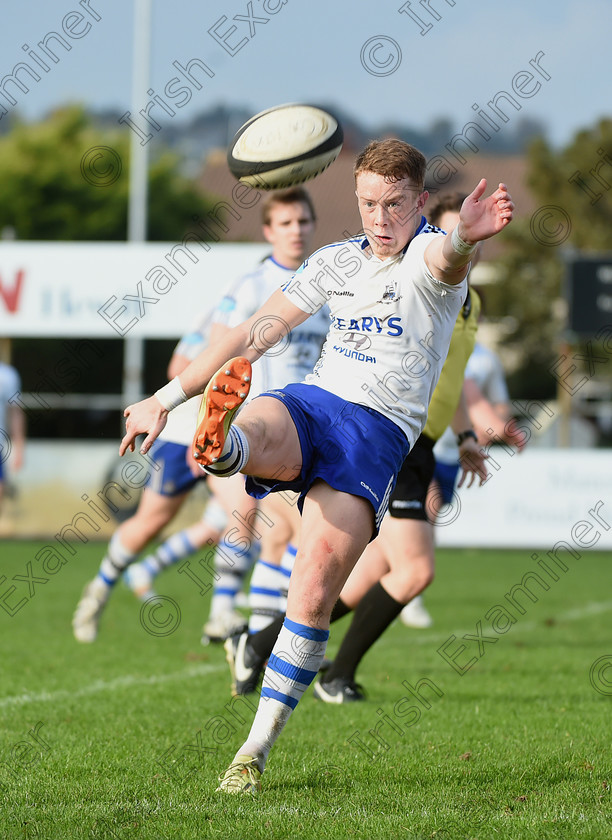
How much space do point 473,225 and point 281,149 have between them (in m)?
1.75

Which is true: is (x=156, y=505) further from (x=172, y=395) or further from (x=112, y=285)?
(x=112, y=285)

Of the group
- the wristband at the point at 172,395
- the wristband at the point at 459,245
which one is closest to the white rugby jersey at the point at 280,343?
the wristband at the point at 172,395

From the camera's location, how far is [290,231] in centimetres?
639

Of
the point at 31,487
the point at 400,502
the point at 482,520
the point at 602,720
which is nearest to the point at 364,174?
the point at 400,502

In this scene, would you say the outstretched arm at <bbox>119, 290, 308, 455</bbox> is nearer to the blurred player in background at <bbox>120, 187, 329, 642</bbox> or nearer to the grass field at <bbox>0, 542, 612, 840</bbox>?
the grass field at <bbox>0, 542, 612, 840</bbox>

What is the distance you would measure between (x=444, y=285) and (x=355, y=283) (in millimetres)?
334

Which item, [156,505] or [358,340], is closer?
[358,340]

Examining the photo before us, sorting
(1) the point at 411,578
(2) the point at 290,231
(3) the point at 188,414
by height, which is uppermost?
(2) the point at 290,231

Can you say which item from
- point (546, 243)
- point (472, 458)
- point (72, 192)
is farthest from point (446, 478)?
point (72, 192)

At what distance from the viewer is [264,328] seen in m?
3.95

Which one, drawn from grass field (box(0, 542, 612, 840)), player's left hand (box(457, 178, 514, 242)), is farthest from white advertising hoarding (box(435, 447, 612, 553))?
player's left hand (box(457, 178, 514, 242))

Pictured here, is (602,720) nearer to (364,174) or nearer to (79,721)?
(79,721)

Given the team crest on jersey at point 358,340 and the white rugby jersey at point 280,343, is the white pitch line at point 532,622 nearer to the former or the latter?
the white rugby jersey at point 280,343

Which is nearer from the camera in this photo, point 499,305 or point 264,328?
point 264,328
